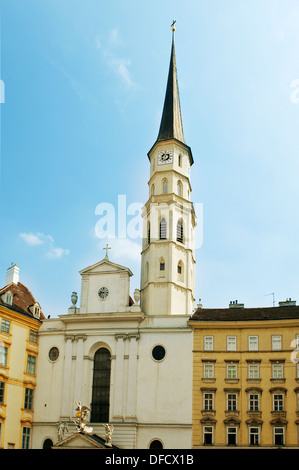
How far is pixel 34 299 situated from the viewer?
57.9 m

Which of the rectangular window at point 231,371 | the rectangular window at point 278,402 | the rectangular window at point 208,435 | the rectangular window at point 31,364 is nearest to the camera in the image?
the rectangular window at point 278,402

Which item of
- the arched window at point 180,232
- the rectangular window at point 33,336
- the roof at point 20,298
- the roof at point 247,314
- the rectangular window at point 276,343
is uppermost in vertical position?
the arched window at point 180,232

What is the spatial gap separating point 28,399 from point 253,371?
19225 millimetres

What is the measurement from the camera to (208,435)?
48.3 metres

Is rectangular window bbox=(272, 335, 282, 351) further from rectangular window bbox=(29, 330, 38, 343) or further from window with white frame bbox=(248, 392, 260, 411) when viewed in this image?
rectangular window bbox=(29, 330, 38, 343)

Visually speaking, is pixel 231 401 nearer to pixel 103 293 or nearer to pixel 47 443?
pixel 103 293

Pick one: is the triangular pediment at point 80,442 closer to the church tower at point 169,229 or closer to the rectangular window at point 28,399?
the rectangular window at point 28,399

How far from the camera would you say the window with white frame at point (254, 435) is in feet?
156

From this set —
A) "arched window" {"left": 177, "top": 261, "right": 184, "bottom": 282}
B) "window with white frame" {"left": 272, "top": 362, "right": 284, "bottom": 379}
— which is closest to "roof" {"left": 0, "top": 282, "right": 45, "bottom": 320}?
"arched window" {"left": 177, "top": 261, "right": 184, "bottom": 282}

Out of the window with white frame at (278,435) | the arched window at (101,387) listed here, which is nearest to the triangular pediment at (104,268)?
the arched window at (101,387)

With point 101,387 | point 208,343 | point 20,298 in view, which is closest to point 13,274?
point 20,298

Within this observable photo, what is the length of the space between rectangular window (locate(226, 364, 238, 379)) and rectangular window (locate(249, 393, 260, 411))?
1986 millimetres
